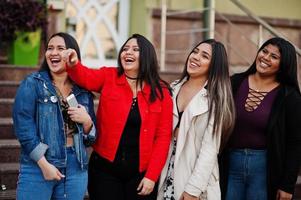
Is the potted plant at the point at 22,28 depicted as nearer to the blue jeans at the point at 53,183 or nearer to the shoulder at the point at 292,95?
the blue jeans at the point at 53,183

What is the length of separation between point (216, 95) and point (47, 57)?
1041 millimetres

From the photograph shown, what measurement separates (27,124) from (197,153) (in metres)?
1.04

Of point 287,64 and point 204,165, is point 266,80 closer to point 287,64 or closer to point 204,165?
point 287,64

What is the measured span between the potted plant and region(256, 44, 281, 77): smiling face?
11.6 feet

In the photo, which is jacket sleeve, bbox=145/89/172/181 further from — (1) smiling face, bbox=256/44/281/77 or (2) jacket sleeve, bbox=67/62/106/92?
(1) smiling face, bbox=256/44/281/77

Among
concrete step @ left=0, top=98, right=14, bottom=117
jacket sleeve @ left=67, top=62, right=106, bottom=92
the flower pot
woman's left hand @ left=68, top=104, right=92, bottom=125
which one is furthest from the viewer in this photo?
the flower pot

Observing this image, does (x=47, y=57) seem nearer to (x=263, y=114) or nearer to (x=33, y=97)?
(x=33, y=97)

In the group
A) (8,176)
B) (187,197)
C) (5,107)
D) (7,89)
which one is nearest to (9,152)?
(8,176)

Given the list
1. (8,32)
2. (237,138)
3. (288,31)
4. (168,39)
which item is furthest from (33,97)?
(288,31)

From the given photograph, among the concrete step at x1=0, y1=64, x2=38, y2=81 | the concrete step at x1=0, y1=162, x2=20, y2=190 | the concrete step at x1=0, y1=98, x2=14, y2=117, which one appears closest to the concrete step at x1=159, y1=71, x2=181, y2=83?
the concrete step at x1=0, y1=64, x2=38, y2=81

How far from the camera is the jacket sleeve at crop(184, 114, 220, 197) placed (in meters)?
3.15

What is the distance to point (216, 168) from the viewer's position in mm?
3303

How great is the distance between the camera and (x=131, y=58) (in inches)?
126

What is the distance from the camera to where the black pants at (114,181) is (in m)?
3.14
